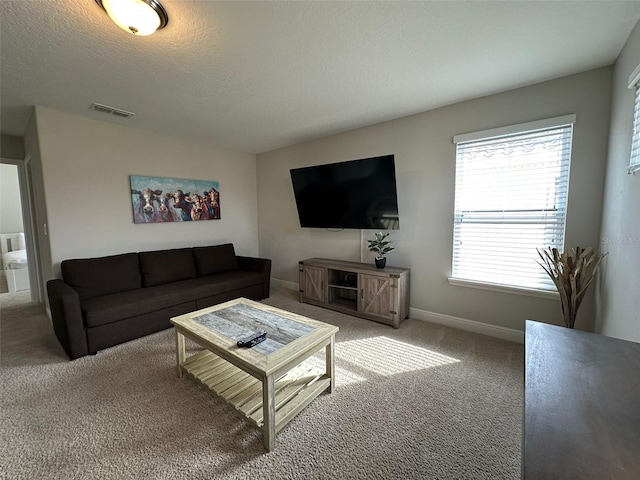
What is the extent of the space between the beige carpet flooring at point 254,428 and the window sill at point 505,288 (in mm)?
540

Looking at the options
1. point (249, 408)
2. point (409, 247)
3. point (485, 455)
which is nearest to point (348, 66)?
point (409, 247)

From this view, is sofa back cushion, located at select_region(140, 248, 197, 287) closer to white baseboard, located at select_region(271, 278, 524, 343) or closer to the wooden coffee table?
the wooden coffee table

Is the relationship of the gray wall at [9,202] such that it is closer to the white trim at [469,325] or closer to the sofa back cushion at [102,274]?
the sofa back cushion at [102,274]

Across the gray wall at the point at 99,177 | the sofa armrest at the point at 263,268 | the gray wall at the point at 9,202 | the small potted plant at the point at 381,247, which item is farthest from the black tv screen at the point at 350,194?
the gray wall at the point at 9,202

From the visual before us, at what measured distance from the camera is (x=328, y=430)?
159 cm

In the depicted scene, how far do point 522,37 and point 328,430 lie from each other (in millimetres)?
2856

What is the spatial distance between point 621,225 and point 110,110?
4.62 m

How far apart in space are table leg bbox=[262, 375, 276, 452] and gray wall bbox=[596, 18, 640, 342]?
2.00 metres

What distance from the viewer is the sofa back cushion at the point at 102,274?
9.13 feet

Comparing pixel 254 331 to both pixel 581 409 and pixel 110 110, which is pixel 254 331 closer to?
pixel 581 409

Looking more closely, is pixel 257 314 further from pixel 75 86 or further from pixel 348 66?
pixel 75 86

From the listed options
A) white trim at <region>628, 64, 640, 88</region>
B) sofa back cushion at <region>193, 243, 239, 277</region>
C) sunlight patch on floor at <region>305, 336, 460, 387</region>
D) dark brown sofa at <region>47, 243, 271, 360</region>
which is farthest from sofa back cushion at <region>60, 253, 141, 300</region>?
white trim at <region>628, 64, 640, 88</region>

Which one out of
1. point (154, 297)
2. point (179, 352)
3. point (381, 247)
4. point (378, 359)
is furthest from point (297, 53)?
point (154, 297)

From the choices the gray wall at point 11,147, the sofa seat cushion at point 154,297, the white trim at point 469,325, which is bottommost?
the white trim at point 469,325
